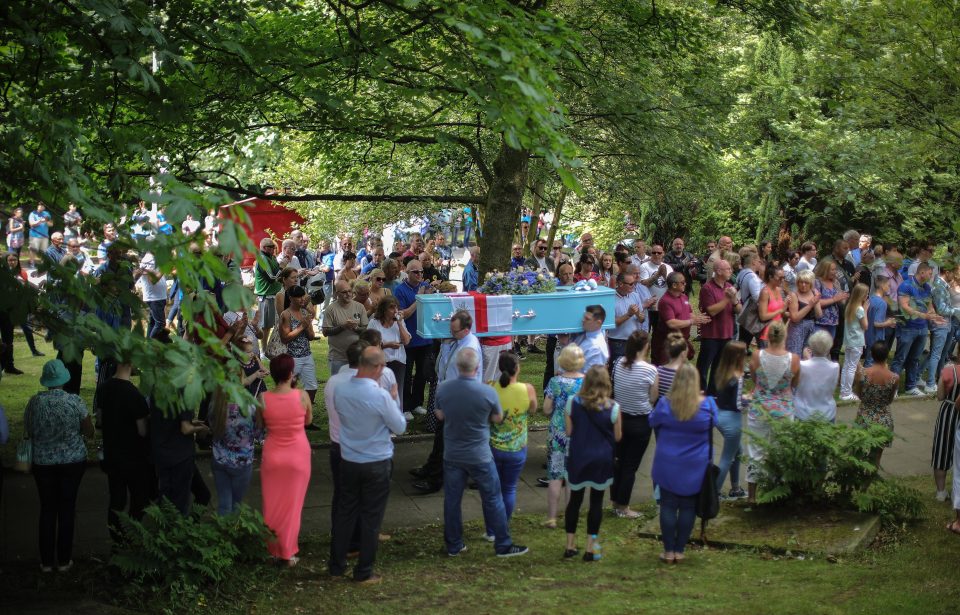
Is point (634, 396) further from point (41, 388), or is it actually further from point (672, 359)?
point (41, 388)

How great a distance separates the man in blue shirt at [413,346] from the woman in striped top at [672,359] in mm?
4056

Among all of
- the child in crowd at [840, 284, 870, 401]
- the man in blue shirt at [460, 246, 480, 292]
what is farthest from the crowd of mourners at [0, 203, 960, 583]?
the child in crowd at [840, 284, 870, 401]

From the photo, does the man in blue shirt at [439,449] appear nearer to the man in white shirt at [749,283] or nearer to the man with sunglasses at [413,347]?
the man with sunglasses at [413,347]

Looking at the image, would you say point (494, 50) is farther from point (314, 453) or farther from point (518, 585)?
point (314, 453)

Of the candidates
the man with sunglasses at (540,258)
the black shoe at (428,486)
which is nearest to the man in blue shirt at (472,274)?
the man with sunglasses at (540,258)

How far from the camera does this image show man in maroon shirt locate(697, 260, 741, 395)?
12867 mm

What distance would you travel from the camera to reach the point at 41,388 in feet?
45.0

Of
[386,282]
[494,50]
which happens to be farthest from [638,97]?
[494,50]

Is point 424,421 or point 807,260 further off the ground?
point 807,260

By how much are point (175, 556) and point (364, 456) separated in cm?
157

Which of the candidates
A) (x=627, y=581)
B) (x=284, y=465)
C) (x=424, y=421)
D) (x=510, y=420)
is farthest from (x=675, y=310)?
(x=284, y=465)

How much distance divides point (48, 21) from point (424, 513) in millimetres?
5427

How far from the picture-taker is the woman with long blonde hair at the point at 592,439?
7902mm

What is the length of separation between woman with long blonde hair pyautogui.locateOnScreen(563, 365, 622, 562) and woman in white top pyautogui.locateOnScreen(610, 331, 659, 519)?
92cm
